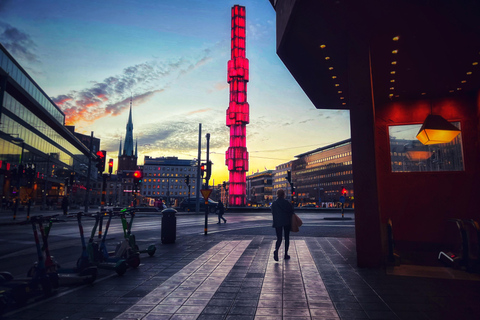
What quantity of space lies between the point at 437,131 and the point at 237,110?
47.1 metres

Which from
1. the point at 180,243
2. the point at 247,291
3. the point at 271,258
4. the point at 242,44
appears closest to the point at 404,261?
the point at 271,258

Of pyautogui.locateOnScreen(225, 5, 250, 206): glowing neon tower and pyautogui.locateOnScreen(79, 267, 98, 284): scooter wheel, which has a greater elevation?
pyautogui.locateOnScreen(225, 5, 250, 206): glowing neon tower

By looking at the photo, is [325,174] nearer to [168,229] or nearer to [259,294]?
[168,229]

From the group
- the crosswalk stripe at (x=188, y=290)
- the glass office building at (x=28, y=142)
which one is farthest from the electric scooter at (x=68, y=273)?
the glass office building at (x=28, y=142)

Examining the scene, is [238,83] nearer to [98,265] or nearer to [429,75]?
[429,75]

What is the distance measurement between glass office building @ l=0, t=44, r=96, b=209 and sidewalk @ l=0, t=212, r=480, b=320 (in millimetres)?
23907

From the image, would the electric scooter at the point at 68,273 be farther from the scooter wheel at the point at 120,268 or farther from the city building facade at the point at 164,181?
the city building facade at the point at 164,181

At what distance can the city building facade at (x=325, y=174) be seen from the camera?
331ft

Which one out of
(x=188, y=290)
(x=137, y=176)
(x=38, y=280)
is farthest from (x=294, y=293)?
(x=137, y=176)

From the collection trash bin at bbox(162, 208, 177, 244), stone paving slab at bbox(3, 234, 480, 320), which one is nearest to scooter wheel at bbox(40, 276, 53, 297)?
stone paving slab at bbox(3, 234, 480, 320)

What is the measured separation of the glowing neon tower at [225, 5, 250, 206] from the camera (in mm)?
55969

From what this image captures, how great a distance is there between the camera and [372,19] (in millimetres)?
7223

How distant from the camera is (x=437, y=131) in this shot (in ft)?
34.2

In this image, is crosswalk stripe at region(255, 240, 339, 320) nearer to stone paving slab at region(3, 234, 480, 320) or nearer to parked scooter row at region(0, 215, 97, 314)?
stone paving slab at region(3, 234, 480, 320)
